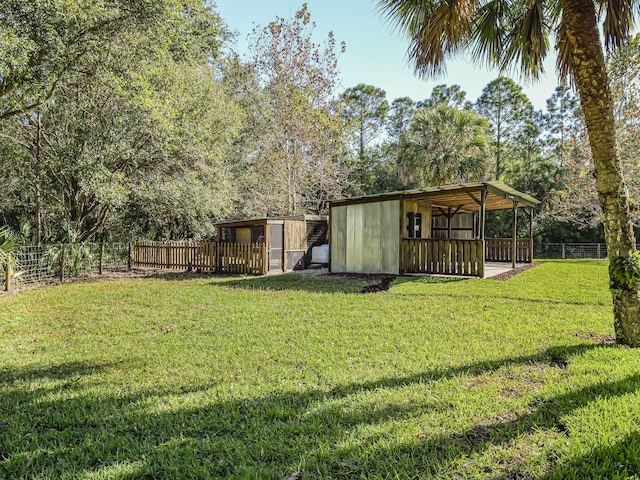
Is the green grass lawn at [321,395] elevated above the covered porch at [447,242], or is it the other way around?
the covered porch at [447,242]

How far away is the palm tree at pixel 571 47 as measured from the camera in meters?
4.16

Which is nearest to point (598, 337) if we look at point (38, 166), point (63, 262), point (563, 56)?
point (563, 56)

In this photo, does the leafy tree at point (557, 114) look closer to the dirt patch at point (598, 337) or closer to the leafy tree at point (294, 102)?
the leafy tree at point (294, 102)

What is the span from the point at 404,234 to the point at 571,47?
7.87 meters

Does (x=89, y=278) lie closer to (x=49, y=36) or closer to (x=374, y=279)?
(x=49, y=36)

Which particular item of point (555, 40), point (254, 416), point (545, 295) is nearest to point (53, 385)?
point (254, 416)

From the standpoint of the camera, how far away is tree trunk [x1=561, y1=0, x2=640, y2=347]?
4148mm

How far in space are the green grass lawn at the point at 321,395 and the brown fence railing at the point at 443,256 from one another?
422cm

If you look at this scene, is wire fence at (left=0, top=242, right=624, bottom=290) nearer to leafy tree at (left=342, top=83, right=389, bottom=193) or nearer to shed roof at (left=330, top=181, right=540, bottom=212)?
shed roof at (left=330, top=181, right=540, bottom=212)

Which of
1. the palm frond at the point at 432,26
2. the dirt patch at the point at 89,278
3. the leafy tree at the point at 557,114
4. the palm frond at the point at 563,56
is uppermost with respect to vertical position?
the leafy tree at the point at 557,114

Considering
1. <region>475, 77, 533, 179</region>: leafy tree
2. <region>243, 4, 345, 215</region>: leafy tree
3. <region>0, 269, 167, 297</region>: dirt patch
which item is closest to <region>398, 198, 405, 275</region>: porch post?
<region>243, 4, 345, 215</region>: leafy tree

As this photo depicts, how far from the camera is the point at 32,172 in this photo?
12133 mm

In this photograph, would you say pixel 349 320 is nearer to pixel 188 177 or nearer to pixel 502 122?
pixel 188 177

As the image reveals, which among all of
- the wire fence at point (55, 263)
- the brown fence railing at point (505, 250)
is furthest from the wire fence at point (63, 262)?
the brown fence railing at point (505, 250)
